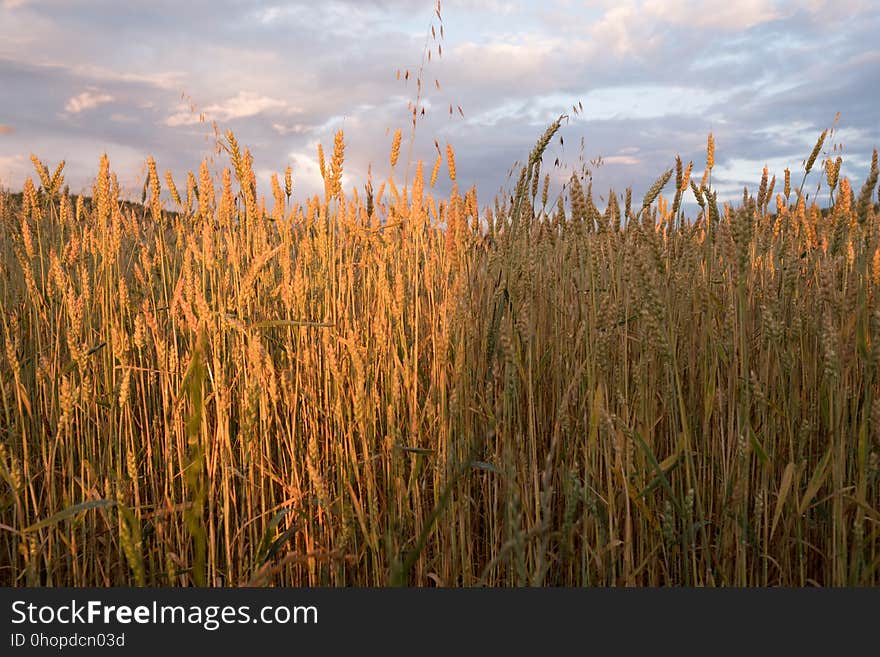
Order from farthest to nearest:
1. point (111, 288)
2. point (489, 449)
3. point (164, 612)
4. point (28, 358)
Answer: point (28, 358)
point (111, 288)
point (489, 449)
point (164, 612)

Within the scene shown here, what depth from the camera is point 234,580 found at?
1467 millimetres

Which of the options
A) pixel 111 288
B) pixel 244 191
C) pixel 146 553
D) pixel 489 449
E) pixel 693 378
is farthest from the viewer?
pixel 244 191

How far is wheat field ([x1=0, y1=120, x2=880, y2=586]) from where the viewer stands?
4.04 ft

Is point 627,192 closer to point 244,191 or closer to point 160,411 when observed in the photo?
point 244,191

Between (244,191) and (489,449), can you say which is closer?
(489,449)

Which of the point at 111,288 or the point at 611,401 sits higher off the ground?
the point at 111,288

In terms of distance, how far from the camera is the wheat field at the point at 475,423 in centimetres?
123

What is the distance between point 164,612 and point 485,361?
89 cm

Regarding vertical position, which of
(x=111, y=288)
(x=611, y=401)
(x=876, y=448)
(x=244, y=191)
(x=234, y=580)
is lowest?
(x=234, y=580)

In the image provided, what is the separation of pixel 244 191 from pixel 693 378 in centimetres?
142

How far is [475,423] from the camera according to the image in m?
1.62

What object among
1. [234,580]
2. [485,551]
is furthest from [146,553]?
Answer: [485,551]

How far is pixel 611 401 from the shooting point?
154cm

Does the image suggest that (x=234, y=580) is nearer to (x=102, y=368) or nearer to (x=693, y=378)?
(x=102, y=368)
